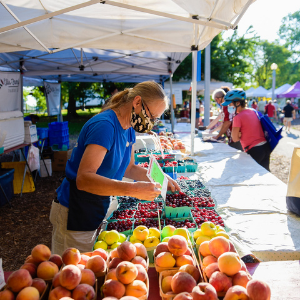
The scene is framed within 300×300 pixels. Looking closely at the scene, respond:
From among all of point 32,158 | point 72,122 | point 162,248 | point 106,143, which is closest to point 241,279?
point 162,248

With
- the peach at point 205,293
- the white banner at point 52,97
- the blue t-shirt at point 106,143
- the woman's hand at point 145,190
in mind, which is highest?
the white banner at point 52,97

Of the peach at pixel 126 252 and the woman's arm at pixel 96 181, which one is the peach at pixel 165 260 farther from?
the woman's arm at pixel 96 181

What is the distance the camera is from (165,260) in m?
1.42

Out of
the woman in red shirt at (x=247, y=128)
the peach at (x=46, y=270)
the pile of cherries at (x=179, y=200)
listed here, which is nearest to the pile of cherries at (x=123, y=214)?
the pile of cherries at (x=179, y=200)

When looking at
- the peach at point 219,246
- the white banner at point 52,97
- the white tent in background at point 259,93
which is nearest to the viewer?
the peach at point 219,246

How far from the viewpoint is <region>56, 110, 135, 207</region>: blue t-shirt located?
5.31 feet

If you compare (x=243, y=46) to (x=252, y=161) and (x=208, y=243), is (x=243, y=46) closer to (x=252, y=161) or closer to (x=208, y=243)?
(x=252, y=161)

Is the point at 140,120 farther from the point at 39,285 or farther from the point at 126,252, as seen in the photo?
the point at 39,285

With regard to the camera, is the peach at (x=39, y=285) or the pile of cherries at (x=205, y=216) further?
the pile of cherries at (x=205, y=216)

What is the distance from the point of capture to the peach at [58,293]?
1.15 m

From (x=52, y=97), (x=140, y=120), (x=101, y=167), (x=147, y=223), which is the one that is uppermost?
(x=52, y=97)

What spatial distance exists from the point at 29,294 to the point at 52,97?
38.6 ft

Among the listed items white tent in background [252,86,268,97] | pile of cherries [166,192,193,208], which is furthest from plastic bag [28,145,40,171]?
white tent in background [252,86,268,97]

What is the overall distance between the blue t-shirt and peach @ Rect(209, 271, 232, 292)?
0.91 metres
